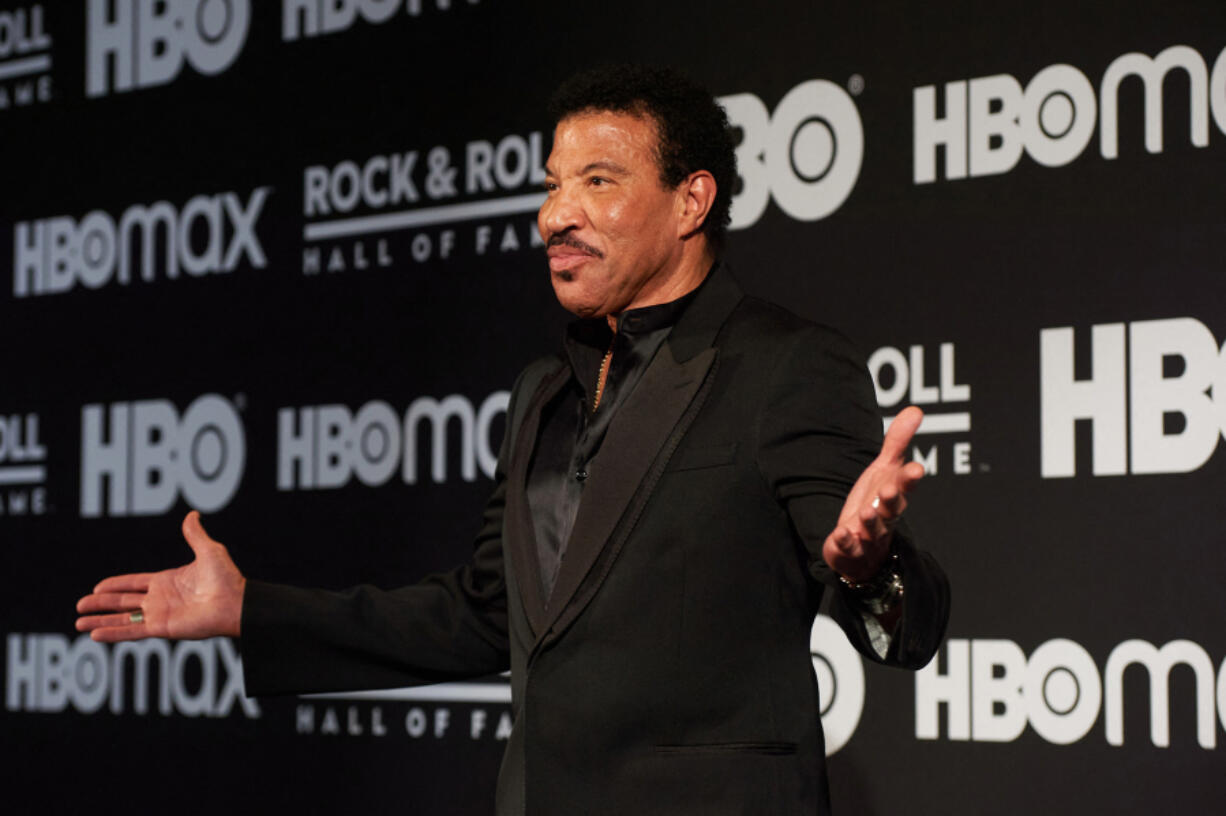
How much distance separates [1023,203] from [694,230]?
968 mm

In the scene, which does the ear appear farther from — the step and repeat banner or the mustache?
the step and repeat banner

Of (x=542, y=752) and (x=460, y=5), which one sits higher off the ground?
(x=460, y=5)

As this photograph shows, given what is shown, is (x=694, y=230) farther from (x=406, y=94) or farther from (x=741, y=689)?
(x=406, y=94)

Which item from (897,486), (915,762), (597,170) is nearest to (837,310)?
(915,762)

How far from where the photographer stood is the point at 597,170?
1.95 meters

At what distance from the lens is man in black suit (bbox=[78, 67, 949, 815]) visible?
1.69 m

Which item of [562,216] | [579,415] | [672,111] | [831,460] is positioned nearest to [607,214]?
[562,216]

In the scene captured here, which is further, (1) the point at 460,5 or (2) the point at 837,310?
(1) the point at 460,5

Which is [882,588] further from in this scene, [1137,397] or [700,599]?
[1137,397]

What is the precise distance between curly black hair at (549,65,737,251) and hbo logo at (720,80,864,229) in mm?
915

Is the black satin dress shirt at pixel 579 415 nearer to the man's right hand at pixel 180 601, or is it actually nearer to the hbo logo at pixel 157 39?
the man's right hand at pixel 180 601

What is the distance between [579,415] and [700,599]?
1.22 ft

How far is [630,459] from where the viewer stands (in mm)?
1796

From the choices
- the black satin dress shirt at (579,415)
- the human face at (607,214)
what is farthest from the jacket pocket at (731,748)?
the human face at (607,214)
